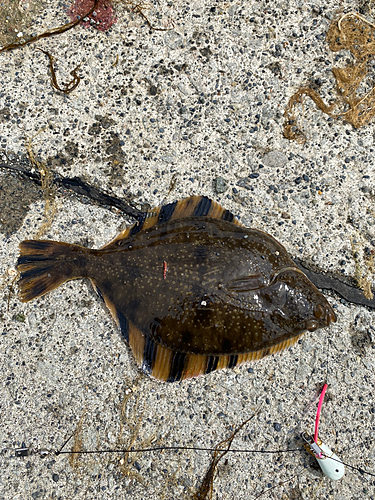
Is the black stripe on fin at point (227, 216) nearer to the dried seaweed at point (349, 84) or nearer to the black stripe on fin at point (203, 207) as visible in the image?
the black stripe on fin at point (203, 207)

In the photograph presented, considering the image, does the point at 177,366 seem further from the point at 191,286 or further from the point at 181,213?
the point at 181,213

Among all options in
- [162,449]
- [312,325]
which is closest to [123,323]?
[162,449]

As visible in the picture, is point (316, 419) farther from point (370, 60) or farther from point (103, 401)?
point (370, 60)

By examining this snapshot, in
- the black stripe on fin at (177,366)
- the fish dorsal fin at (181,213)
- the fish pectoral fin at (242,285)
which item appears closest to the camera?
the fish pectoral fin at (242,285)

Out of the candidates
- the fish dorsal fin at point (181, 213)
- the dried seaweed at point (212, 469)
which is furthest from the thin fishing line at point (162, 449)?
the fish dorsal fin at point (181, 213)

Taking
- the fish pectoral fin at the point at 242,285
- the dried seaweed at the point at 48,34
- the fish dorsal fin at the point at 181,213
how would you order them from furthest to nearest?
1. the dried seaweed at the point at 48,34
2. the fish dorsal fin at the point at 181,213
3. the fish pectoral fin at the point at 242,285

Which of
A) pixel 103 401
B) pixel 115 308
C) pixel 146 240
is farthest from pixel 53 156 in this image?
pixel 103 401
